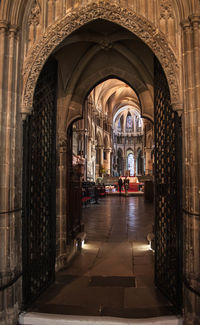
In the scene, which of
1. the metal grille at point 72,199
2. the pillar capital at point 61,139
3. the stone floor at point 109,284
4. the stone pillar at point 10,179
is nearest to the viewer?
the stone pillar at point 10,179

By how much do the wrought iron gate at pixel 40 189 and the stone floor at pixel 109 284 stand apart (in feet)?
1.05

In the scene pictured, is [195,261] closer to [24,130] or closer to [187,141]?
[187,141]

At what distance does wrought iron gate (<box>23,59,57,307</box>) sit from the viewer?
129 inches

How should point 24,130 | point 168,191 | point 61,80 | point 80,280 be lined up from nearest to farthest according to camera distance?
point 24,130
point 168,191
point 80,280
point 61,80

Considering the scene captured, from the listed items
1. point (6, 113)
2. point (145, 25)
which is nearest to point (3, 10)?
point (6, 113)

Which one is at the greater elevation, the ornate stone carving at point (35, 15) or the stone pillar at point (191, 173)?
the ornate stone carving at point (35, 15)

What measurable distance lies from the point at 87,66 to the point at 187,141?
337 centimetres

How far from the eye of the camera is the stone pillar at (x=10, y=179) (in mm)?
2836

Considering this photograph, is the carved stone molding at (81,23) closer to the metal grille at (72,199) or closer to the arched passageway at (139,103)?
the arched passageway at (139,103)

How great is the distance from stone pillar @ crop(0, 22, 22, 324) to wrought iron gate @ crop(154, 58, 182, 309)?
1983 millimetres

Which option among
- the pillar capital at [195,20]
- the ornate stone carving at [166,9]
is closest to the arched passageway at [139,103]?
the ornate stone carving at [166,9]

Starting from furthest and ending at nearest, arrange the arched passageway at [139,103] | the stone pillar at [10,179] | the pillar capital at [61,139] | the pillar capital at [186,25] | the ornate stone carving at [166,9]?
the pillar capital at [61,139] < the arched passageway at [139,103] < the ornate stone carving at [166,9] < the pillar capital at [186,25] < the stone pillar at [10,179]

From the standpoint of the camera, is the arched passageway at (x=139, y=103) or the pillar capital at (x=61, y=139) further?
the pillar capital at (x=61, y=139)

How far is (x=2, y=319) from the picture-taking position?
2.73 meters
